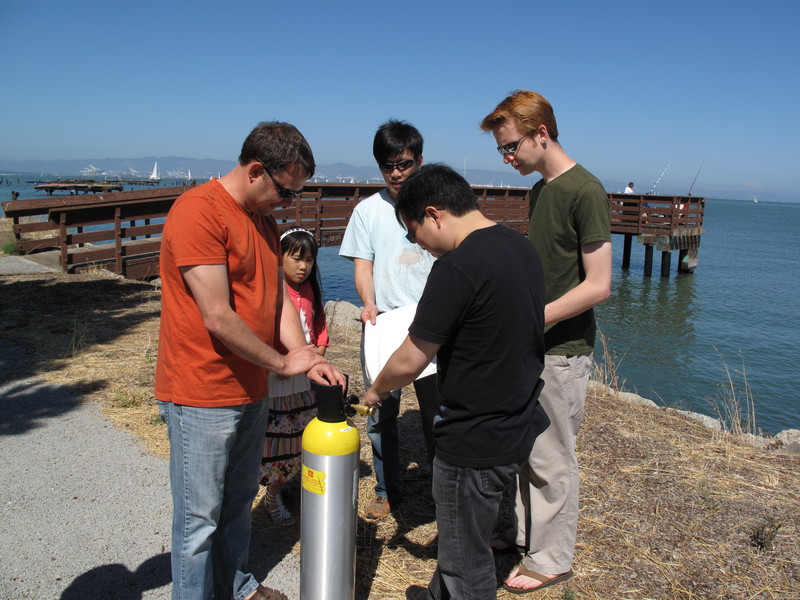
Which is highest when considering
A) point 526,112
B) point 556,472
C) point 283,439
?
point 526,112

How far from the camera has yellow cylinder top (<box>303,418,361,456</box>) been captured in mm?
2420

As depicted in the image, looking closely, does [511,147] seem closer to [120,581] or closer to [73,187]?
[120,581]

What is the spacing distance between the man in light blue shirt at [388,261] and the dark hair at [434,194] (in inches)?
43.2

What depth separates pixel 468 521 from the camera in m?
2.27

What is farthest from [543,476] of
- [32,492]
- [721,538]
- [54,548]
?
[32,492]

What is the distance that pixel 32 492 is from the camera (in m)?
3.86

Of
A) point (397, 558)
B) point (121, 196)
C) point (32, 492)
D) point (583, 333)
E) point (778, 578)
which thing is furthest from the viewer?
point (121, 196)

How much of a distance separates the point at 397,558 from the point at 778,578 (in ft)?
6.48

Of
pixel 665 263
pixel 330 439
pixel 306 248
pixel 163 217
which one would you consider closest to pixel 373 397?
pixel 330 439

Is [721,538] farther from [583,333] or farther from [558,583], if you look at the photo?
[583,333]

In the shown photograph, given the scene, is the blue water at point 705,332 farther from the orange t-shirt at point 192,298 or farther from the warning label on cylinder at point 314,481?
the orange t-shirt at point 192,298

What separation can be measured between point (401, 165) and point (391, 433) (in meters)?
1.57

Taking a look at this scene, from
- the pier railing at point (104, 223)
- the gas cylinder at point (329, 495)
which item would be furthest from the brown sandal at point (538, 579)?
the pier railing at point (104, 223)

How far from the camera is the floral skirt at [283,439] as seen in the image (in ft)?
11.6
